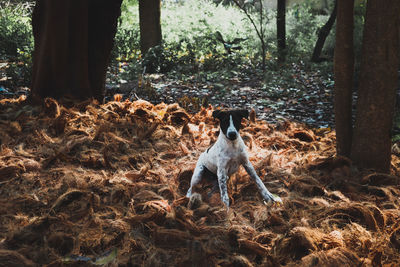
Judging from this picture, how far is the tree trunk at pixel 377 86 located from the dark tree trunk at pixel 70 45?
4094mm

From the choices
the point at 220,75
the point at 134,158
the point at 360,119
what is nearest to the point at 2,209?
the point at 134,158

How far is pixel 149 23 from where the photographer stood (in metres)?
10.5

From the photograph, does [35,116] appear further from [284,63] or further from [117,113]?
[284,63]

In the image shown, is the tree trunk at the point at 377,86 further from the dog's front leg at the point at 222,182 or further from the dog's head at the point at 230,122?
the dog's front leg at the point at 222,182

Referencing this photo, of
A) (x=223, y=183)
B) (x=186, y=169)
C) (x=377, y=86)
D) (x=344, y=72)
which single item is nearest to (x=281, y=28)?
(x=344, y=72)

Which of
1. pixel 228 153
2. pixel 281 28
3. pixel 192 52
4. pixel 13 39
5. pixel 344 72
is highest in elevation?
pixel 281 28

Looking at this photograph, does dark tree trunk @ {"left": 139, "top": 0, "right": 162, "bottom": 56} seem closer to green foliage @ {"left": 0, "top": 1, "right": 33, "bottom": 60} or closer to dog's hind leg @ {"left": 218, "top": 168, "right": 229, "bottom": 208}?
green foliage @ {"left": 0, "top": 1, "right": 33, "bottom": 60}

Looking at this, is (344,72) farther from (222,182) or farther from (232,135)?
(222,182)

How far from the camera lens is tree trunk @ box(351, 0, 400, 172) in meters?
3.06

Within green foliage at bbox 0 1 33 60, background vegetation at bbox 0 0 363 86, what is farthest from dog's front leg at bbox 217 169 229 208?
green foliage at bbox 0 1 33 60

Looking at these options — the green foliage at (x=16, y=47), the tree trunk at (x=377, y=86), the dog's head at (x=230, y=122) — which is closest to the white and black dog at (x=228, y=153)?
the dog's head at (x=230, y=122)

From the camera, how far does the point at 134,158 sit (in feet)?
12.5

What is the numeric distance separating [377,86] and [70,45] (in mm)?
4475

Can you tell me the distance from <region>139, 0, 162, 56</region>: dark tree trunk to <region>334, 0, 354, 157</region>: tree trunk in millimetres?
7871
